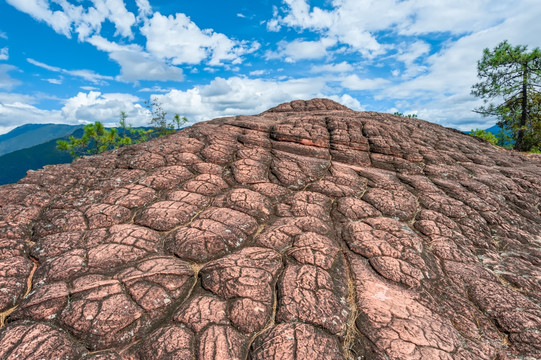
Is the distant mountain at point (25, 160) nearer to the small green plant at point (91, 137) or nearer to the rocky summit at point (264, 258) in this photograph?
the small green plant at point (91, 137)

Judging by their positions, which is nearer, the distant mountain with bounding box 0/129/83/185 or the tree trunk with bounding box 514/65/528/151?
the tree trunk with bounding box 514/65/528/151

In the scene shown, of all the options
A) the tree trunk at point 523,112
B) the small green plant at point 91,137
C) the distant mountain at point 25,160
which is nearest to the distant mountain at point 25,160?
the distant mountain at point 25,160

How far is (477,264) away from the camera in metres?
3.59

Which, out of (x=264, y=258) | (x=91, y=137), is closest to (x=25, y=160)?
(x=91, y=137)

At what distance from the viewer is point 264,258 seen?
10.5 ft

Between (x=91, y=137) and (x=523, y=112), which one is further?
(x=91, y=137)

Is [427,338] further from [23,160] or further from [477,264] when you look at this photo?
[23,160]

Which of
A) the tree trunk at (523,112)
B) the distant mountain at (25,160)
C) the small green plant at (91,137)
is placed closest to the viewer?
the tree trunk at (523,112)

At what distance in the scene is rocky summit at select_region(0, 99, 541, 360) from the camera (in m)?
2.37

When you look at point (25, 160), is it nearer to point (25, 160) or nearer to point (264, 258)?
point (25, 160)

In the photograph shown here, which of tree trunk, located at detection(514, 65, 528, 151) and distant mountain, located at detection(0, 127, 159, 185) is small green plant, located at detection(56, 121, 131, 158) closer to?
tree trunk, located at detection(514, 65, 528, 151)

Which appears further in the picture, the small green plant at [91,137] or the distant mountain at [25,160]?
the distant mountain at [25,160]

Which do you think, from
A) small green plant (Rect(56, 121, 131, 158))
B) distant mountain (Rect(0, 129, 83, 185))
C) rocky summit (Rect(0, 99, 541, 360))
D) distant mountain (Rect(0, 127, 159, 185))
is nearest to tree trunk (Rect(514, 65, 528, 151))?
rocky summit (Rect(0, 99, 541, 360))

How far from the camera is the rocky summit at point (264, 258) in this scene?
2.37 m
